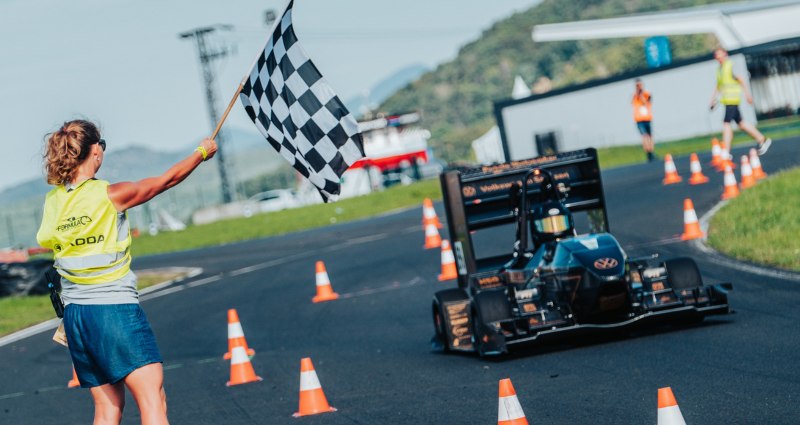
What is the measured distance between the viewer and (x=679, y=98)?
42.8 meters

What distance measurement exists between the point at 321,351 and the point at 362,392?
8.61 feet

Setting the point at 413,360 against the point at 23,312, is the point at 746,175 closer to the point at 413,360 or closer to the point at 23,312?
the point at 413,360

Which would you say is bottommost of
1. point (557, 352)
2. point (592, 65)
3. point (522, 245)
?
point (557, 352)

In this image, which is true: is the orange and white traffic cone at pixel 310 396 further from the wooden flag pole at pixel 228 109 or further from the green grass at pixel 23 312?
the green grass at pixel 23 312

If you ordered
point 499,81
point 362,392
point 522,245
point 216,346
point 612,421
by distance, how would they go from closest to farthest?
point 612,421
point 362,392
point 522,245
point 216,346
point 499,81

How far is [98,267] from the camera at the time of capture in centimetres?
534

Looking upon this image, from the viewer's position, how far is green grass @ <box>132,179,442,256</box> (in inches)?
1285

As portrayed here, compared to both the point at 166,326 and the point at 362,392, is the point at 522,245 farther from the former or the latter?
the point at 166,326

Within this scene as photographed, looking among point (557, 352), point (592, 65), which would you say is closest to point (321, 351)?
point (557, 352)

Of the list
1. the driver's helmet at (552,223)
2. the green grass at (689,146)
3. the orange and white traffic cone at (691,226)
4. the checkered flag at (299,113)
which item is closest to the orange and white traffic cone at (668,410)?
the checkered flag at (299,113)

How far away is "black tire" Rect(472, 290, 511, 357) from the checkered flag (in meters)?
2.33

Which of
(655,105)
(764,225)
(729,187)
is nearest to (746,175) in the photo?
(729,187)

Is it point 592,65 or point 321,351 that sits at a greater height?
point 592,65

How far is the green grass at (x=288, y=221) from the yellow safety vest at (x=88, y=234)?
2584cm
